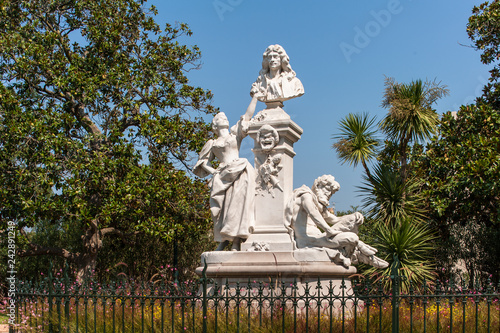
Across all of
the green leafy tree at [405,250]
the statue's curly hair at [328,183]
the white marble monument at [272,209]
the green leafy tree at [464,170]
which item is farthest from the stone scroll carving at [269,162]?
the green leafy tree at [464,170]

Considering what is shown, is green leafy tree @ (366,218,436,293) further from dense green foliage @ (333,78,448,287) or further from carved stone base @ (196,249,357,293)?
carved stone base @ (196,249,357,293)

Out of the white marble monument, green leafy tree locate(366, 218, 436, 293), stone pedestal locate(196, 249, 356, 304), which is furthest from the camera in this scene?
green leafy tree locate(366, 218, 436, 293)

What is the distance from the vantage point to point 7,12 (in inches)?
→ 595

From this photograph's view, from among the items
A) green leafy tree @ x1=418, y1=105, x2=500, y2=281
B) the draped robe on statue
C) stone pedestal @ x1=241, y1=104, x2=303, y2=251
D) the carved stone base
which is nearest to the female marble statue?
the draped robe on statue

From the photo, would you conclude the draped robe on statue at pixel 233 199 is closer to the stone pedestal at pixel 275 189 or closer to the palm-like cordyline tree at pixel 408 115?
the stone pedestal at pixel 275 189

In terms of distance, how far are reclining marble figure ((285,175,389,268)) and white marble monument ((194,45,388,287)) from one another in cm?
1

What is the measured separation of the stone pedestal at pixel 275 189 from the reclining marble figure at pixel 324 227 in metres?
0.14

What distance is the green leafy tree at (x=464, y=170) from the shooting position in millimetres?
12828

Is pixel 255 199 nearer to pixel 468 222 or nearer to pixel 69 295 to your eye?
pixel 69 295

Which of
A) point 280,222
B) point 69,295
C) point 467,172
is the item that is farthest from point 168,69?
point 69,295

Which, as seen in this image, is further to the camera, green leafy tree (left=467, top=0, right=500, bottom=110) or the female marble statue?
green leafy tree (left=467, top=0, right=500, bottom=110)

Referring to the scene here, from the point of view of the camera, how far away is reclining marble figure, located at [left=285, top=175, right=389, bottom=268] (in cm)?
748

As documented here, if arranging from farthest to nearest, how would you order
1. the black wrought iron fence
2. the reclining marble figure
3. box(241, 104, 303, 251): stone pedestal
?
box(241, 104, 303, 251): stone pedestal
the reclining marble figure
the black wrought iron fence

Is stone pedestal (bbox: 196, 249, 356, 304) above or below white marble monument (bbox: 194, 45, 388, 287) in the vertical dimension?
below
